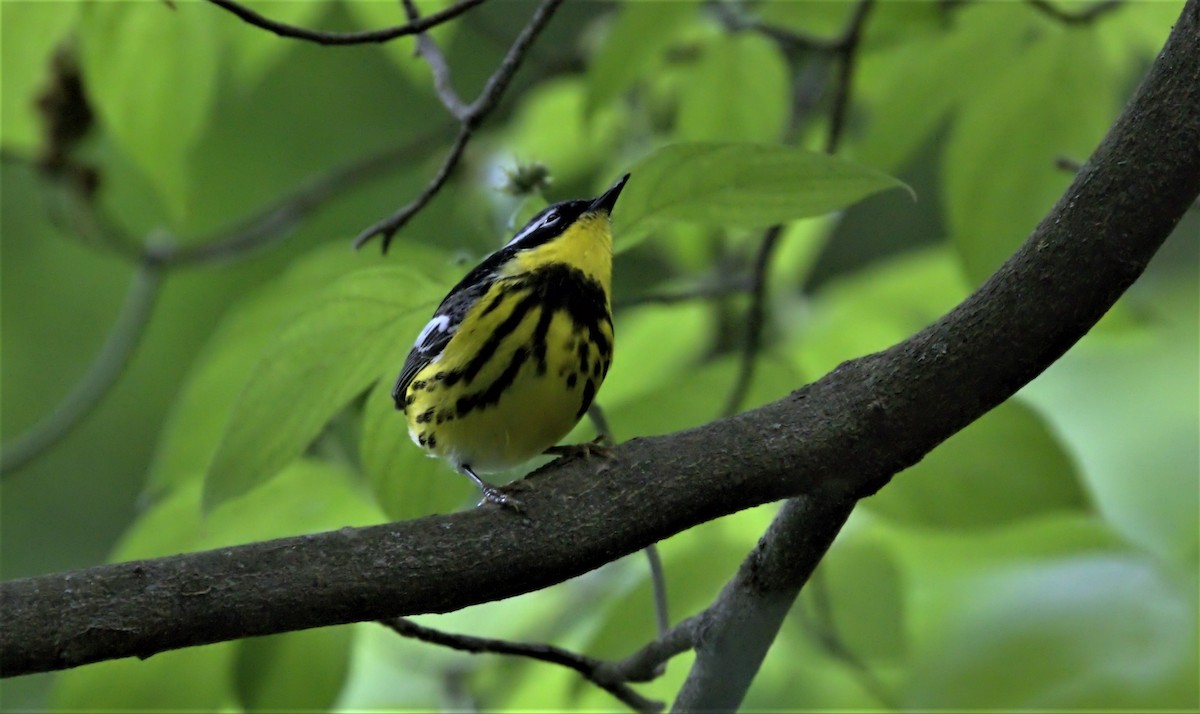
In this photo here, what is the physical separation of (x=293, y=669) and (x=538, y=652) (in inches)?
10.3

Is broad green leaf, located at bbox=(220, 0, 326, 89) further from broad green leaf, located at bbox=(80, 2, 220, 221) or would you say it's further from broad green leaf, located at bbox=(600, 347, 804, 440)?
broad green leaf, located at bbox=(600, 347, 804, 440)

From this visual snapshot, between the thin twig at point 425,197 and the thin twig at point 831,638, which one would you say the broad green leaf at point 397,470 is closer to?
the thin twig at point 425,197

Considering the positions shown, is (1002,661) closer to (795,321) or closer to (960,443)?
(960,443)

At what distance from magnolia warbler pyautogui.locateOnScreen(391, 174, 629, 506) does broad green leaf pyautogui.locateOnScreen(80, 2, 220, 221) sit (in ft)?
1.14

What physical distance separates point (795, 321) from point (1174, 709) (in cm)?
109

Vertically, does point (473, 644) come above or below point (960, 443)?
below

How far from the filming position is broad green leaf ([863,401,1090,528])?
4.03 feet

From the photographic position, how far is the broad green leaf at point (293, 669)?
3.87 feet

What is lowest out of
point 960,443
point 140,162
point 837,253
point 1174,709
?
point 140,162

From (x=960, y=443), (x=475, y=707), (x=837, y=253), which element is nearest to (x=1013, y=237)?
(x=960, y=443)

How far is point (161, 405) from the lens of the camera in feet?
10.6

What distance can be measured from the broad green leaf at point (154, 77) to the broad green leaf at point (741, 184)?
53 cm

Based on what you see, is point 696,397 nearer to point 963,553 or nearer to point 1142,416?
point 963,553

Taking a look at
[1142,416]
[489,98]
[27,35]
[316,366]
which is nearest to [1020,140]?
[1142,416]
